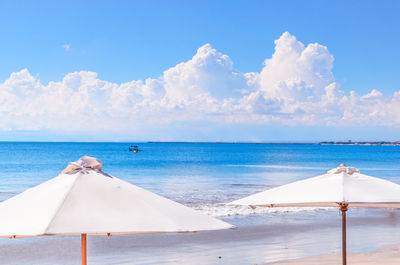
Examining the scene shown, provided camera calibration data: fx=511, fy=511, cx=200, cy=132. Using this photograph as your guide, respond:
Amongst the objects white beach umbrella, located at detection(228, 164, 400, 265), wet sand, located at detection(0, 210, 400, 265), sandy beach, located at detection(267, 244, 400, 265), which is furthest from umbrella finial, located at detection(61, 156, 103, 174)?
sandy beach, located at detection(267, 244, 400, 265)

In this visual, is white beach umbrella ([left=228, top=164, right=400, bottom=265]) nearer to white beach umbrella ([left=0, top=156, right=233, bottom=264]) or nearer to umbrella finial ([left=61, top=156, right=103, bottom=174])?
white beach umbrella ([left=0, top=156, right=233, bottom=264])

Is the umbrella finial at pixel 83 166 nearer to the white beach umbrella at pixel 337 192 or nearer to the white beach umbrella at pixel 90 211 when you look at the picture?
the white beach umbrella at pixel 90 211

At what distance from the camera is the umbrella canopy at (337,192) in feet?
21.8

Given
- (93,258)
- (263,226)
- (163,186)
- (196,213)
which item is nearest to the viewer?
(196,213)

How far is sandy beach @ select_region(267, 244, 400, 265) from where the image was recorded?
11.4 meters

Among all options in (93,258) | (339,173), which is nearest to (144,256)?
Result: (93,258)

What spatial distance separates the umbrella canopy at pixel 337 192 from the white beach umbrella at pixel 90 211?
8.78 feet

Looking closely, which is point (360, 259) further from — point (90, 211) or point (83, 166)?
point (90, 211)

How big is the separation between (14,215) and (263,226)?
42.8ft

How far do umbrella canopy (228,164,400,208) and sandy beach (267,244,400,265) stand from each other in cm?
461

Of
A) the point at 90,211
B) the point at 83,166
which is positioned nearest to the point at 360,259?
the point at 83,166

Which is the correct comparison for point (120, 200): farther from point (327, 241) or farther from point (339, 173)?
point (327, 241)

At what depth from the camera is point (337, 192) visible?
6.79 metres

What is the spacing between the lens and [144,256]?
12016 millimetres
